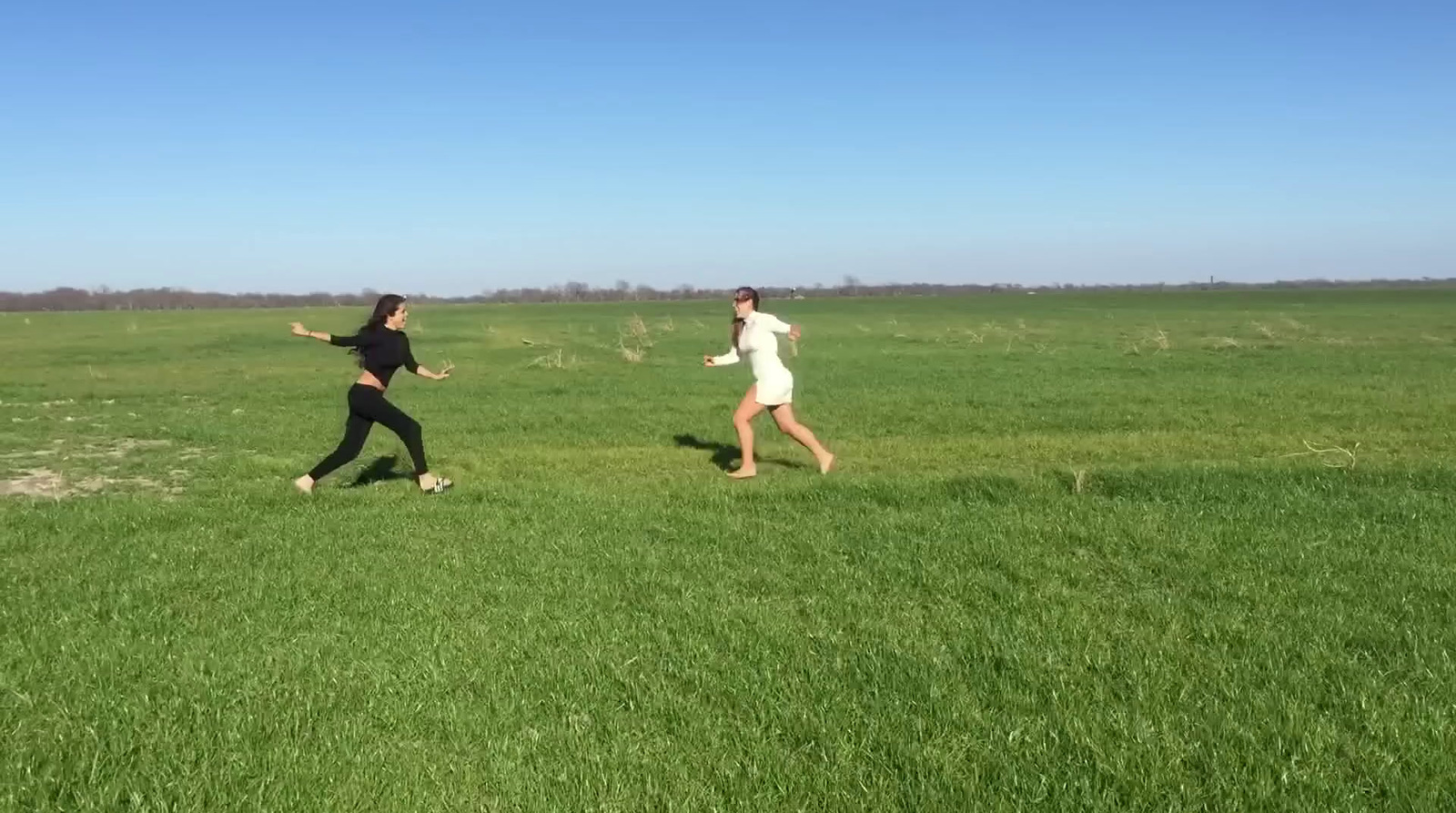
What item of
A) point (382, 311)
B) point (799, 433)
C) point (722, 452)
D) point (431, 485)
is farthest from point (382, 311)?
point (722, 452)

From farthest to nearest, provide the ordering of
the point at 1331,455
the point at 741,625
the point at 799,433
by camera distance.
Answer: the point at 1331,455, the point at 799,433, the point at 741,625

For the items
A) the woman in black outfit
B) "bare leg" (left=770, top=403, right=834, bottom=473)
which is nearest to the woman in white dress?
"bare leg" (left=770, top=403, right=834, bottom=473)

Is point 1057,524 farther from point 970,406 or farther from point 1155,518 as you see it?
point 970,406

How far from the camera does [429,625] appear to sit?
578 cm

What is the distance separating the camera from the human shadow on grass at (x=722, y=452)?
40.2ft

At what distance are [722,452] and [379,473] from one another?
4172 millimetres

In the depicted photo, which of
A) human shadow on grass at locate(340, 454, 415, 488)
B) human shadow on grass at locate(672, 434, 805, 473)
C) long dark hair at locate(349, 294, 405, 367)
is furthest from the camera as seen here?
human shadow on grass at locate(672, 434, 805, 473)

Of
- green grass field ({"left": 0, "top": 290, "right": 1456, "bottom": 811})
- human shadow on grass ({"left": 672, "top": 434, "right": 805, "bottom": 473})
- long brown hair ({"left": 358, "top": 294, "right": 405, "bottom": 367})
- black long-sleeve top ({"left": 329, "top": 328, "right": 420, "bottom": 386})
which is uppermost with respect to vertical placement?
long brown hair ({"left": 358, "top": 294, "right": 405, "bottom": 367})

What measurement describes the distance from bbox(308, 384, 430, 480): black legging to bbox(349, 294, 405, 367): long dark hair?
34cm

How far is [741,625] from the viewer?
5.75 metres

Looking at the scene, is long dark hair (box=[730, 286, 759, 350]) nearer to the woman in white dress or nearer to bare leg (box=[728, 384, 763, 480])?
the woman in white dress

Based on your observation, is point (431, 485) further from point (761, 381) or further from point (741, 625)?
point (741, 625)

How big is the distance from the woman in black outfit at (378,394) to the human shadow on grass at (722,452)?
→ 3.57 m

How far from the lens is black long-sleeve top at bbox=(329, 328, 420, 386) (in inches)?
392
